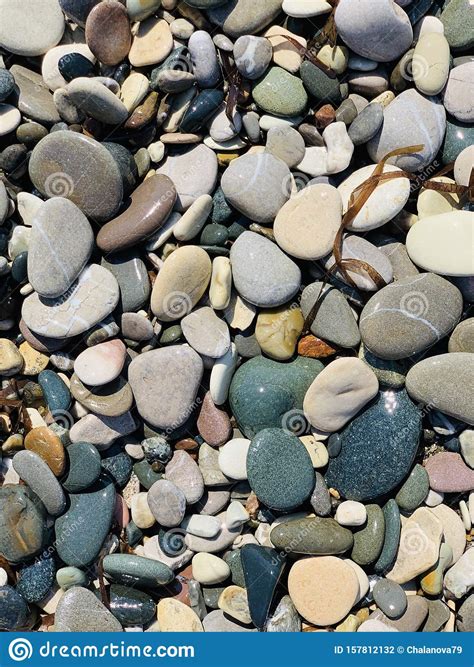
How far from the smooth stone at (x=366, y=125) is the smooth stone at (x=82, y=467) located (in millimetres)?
2013

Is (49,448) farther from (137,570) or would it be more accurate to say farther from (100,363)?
(137,570)

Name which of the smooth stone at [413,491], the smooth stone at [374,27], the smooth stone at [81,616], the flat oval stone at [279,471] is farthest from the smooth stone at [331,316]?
the smooth stone at [81,616]

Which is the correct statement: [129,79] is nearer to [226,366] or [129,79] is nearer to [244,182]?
[244,182]

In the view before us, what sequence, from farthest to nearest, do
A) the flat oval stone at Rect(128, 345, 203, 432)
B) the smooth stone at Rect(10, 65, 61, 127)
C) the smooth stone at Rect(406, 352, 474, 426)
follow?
the smooth stone at Rect(10, 65, 61, 127) → the flat oval stone at Rect(128, 345, 203, 432) → the smooth stone at Rect(406, 352, 474, 426)

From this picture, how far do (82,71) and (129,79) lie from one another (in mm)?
237

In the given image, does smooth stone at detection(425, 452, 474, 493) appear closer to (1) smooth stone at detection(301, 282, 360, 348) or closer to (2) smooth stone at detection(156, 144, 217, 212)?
(1) smooth stone at detection(301, 282, 360, 348)

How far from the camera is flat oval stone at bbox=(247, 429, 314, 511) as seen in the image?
3.40 meters

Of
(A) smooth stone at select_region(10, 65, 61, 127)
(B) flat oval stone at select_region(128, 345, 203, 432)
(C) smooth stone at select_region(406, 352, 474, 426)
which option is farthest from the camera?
(A) smooth stone at select_region(10, 65, 61, 127)

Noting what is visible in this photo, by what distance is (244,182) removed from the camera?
3473 mm

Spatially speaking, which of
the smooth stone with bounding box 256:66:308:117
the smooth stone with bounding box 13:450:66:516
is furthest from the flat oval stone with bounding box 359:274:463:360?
the smooth stone with bounding box 13:450:66:516

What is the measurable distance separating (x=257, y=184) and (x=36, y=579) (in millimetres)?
2213

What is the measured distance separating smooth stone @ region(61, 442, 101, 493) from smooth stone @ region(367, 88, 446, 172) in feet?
6.84

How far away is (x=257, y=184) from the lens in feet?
11.4

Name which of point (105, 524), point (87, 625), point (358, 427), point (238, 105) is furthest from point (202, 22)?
point (87, 625)
